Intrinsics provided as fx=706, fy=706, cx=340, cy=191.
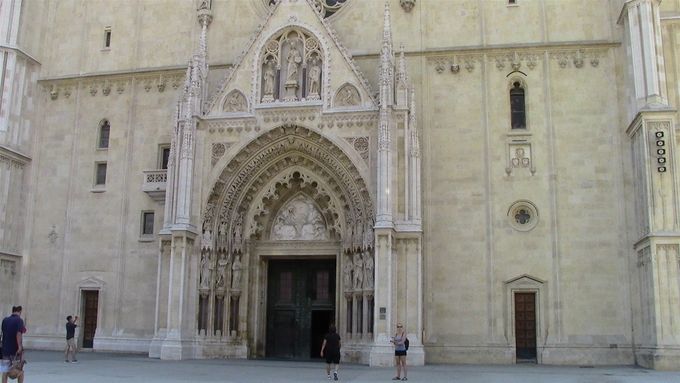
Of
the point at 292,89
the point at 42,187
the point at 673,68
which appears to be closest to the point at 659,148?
the point at 673,68

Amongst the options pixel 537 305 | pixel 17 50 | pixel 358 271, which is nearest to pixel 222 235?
pixel 358 271

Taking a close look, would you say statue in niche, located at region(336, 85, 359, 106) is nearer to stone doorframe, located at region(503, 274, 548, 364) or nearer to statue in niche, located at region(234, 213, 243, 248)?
statue in niche, located at region(234, 213, 243, 248)

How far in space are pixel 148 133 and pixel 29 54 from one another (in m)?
6.79

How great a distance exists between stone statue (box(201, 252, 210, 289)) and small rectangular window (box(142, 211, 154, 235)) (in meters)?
3.81

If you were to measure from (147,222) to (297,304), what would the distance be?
7.32 meters

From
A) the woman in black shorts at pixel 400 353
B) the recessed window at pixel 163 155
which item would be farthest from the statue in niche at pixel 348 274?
the recessed window at pixel 163 155

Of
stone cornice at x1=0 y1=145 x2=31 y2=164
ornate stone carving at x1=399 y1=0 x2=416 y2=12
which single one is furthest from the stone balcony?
ornate stone carving at x1=399 y1=0 x2=416 y2=12

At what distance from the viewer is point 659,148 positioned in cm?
2436

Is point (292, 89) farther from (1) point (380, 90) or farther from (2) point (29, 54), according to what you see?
(2) point (29, 54)

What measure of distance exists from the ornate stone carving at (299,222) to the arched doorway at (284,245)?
41 mm

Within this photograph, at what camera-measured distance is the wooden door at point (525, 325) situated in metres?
26.2

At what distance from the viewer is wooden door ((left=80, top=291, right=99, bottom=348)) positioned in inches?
1179

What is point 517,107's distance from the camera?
2800 centimetres

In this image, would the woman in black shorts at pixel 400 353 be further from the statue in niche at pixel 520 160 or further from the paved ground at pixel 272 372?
the statue in niche at pixel 520 160
